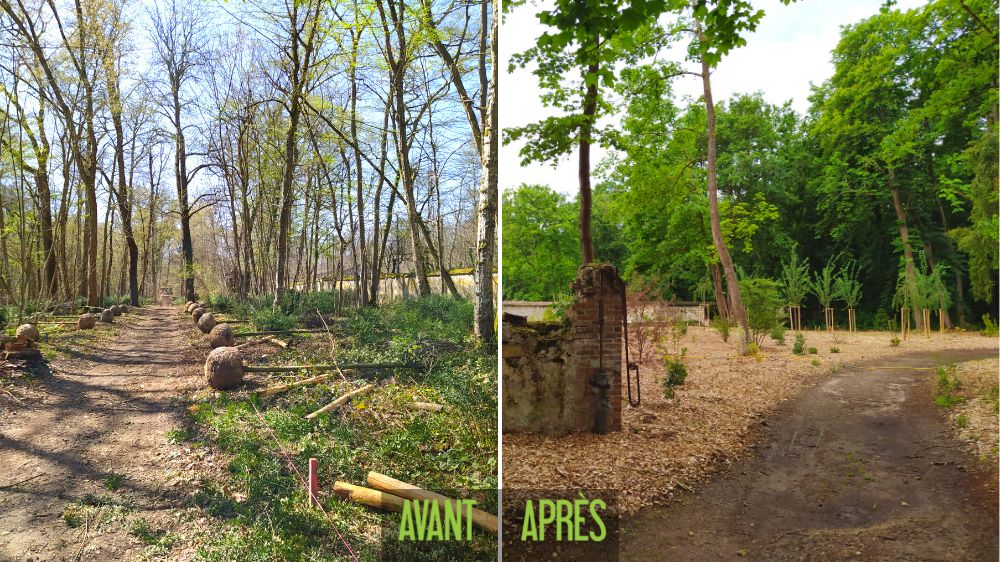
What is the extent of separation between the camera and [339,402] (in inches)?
113

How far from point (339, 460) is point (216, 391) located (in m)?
0.68

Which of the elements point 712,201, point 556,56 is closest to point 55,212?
point 556,56

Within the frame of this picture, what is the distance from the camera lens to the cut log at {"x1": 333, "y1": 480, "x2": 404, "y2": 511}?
7.93 feet

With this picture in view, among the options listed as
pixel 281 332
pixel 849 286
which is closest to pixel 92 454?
pixel 281 332

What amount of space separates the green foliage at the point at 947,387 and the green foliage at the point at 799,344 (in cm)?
58

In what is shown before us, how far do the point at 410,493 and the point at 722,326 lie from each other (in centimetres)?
229

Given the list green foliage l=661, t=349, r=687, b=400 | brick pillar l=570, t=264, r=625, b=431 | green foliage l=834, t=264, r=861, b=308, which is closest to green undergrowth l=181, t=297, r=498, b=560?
brick pillar l=570, t=264, r=625, b=431

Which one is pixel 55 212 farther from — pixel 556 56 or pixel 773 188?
pixel 773 188

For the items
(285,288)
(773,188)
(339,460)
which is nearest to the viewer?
(339,460)

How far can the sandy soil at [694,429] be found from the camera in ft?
8.73

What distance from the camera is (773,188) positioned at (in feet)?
9.27

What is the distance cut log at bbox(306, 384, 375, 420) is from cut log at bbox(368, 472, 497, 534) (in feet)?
1.42

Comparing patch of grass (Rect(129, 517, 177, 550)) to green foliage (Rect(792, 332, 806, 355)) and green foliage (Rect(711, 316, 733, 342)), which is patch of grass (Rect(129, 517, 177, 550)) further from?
green foliage (Rect(711, 316, 733, 342))

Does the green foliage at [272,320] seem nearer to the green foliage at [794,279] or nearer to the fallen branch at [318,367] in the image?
the fallen branch at [318,367]
